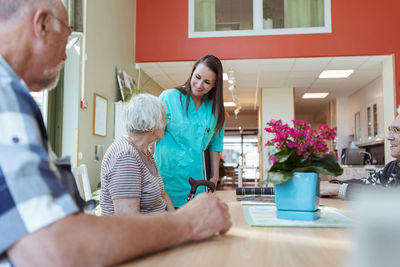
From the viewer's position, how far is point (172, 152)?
2.02 meters

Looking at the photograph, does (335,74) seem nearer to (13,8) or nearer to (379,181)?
(379,181)

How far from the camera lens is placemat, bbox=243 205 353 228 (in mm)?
1021

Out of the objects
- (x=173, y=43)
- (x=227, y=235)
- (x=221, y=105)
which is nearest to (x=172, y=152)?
(x=221, y=105)

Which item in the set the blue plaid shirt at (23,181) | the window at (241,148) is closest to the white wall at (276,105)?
the blue plaid shirt at (23,181)

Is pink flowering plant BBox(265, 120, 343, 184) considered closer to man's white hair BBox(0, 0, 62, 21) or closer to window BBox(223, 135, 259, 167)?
man's white hair BBox(0, 0, 62, 21)

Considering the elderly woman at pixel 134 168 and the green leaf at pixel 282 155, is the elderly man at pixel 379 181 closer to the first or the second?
the green leaf at pixel 282 155

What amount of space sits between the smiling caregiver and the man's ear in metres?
1.26

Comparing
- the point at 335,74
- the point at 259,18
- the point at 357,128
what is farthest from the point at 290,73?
the point at 357,128

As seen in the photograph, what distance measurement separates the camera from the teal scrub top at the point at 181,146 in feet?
6.48

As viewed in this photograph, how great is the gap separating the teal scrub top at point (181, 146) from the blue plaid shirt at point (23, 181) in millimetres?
1392

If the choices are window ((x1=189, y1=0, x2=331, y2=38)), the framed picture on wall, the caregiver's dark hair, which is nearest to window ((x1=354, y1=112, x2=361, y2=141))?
window ((x1=189, y1=0, x2=331, y2=38))

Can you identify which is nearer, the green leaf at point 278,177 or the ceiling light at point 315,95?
the green leaf at point 278,177

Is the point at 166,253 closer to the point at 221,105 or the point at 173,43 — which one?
the point at 221,105

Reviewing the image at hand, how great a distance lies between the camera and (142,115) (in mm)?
1524
